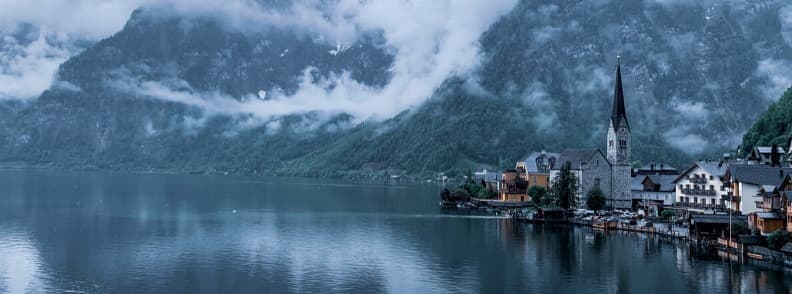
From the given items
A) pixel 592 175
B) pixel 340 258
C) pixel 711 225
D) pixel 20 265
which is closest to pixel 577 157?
pixel 592 175

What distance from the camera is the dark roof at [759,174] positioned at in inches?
4385

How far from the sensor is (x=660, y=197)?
153m

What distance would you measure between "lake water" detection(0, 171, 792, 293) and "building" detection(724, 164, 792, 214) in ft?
48.4

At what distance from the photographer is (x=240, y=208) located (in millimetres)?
177000

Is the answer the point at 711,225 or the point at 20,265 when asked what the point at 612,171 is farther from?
the point at 20,265

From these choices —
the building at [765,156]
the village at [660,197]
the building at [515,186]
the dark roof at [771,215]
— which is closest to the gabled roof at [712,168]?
the village at [660,197]

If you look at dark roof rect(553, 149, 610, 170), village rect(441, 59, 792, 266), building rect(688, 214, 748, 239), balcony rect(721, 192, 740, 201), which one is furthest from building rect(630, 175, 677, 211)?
building rect(688, 214, 748, 239)

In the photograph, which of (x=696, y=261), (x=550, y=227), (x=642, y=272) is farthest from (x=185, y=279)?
(x=550, y=227)

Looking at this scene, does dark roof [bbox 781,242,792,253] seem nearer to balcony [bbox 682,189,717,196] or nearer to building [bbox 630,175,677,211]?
balcony [bbox 682,189,717,196]

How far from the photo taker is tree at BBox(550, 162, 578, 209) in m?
147

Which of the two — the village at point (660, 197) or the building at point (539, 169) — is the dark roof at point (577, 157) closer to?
the village at point (660, 197)

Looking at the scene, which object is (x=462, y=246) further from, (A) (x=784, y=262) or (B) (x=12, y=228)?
(B) (x=12, y=228)

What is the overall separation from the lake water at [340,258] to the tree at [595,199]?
17.2 meters

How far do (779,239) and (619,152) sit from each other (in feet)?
232
